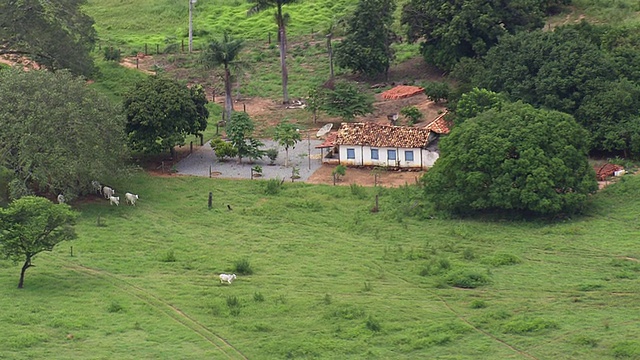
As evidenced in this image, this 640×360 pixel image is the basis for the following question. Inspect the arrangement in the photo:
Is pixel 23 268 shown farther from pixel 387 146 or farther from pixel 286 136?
pixel 387 146

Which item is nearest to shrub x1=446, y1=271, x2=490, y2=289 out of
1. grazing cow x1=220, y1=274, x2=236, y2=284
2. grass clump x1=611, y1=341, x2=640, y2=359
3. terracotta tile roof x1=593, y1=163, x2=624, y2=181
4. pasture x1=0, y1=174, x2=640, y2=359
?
pasture x1=0, y1=174, x2=640, y2=359

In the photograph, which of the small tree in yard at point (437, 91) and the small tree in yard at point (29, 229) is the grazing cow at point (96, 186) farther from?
the small tree in yard at point (437, 91)

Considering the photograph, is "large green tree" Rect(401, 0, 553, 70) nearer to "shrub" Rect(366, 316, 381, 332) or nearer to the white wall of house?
the white wall of house

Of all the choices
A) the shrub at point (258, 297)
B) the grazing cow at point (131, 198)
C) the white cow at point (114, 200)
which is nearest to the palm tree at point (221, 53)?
the grazing cow at point (131, 198)

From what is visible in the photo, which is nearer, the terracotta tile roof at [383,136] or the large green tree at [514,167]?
the large green tree at [514,167]

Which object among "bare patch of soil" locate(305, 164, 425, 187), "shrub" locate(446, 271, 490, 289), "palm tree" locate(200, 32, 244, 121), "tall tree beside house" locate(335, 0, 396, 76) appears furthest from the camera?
"tall tree beside house" locate(335, 0, 396, 76)

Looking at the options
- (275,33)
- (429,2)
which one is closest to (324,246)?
(429,2)
